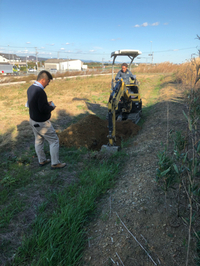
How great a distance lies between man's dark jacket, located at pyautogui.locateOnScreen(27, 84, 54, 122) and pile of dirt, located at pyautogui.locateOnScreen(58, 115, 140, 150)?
218cm

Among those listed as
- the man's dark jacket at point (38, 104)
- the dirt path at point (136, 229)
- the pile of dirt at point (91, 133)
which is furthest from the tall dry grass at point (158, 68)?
the dirt path at point (136, 229)

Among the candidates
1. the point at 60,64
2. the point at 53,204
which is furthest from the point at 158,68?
the point at 60,64

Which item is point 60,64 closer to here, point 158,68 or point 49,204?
point 158,68

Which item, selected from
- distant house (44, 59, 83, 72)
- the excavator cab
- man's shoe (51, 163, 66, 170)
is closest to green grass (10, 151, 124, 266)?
man's shoe (51, 163, 66, 170)

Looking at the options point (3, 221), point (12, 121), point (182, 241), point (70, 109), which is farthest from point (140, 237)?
point (70, 109)

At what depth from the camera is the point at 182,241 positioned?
2.38 m

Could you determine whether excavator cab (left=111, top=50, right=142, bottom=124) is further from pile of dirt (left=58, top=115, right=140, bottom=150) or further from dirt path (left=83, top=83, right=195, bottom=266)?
dirt path (left=83, top=83, right=195, bottom=266)

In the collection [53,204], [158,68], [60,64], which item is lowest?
[53,204]

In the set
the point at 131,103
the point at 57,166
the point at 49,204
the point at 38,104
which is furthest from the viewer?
the point at 131,103

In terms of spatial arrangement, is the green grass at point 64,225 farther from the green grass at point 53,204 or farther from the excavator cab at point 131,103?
the excavator cab at point 131,103

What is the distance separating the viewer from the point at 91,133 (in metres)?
6.66

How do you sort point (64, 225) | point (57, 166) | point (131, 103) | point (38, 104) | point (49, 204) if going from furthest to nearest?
point (131, 103)
point (57, 166)
point (38, 104)
point (49, 204)
point (64, 225)

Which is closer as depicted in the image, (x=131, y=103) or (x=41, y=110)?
(x=41, y=110)

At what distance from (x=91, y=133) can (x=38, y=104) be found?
9.64 ft
